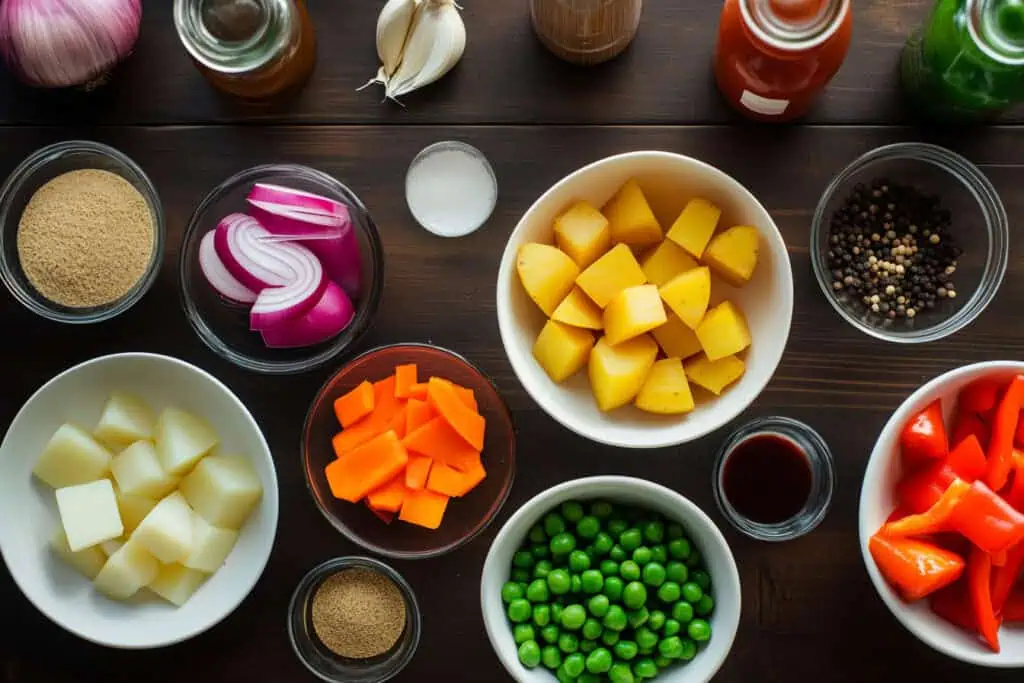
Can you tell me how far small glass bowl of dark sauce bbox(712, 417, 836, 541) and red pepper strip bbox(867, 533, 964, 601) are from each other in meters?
0.15

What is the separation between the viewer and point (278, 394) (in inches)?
65.5

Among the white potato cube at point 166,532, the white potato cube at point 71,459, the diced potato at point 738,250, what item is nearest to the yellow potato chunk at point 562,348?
the diced potato at point 738,250

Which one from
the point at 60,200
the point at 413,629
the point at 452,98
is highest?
the point at 452,98

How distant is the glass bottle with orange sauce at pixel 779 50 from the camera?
4.39ft

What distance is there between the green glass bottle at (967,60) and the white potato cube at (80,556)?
147cm

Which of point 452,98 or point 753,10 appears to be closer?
point 753,10

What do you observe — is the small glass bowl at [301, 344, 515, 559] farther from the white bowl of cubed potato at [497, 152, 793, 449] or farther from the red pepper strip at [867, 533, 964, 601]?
the red pepper strip at [867, 533, 964, 601]

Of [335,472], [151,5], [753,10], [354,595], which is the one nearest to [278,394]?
[335,472]

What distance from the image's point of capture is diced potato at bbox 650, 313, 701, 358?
1.49 meters

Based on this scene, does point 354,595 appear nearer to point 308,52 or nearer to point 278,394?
point 278,394

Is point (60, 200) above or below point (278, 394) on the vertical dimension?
above

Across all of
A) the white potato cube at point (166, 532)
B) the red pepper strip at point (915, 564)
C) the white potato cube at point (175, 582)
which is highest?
the red pepper strip at point (915, 564)

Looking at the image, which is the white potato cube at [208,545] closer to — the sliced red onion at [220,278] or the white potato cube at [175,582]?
the white potato cube at [175,582]

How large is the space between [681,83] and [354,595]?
0.98m
